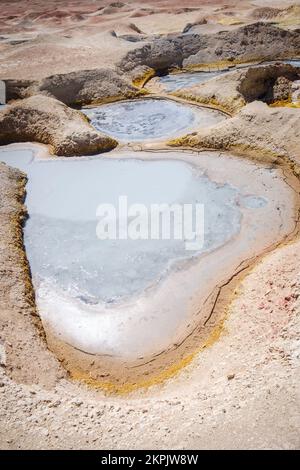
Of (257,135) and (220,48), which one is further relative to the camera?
(220,48)

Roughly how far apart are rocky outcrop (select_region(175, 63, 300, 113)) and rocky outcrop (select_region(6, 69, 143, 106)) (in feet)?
12.6

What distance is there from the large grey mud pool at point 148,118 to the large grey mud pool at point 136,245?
1931 millimetres

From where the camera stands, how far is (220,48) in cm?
2333

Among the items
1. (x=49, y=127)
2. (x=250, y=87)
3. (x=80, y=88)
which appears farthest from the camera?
(x=80, y=88)

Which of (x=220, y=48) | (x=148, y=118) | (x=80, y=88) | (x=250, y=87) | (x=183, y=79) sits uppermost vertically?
(x=220, y=48)

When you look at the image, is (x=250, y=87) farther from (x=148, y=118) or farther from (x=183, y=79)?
(x=183, y=79)

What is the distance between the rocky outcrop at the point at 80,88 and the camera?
1856cm

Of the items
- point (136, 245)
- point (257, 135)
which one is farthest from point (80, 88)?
point (136, 245)

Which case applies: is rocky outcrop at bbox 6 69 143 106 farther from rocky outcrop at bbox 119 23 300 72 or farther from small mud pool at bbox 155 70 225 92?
rocky outcrop at bbox 119 23 300 72

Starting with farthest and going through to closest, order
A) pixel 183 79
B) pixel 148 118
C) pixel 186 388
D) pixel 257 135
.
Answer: pixel 183 79 → pixel 148 118 → pixel 257 135 → pixel 186 388

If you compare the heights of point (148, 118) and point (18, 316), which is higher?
point (148, 118)

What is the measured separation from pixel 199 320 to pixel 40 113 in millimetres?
11420

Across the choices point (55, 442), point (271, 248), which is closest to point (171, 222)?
point (271, 248)

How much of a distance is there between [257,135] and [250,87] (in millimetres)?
5535
